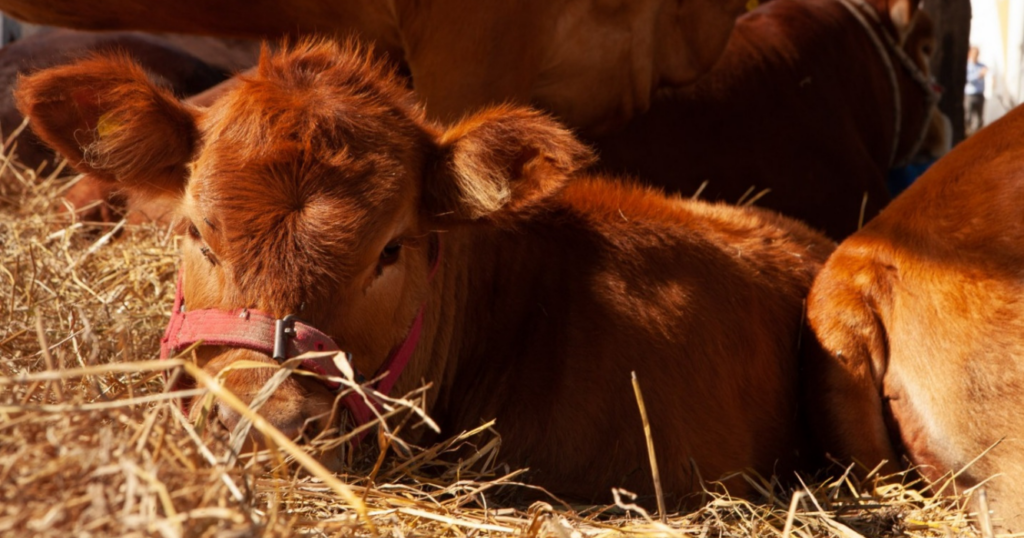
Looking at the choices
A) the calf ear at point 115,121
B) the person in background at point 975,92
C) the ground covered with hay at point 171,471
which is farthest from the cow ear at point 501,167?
the person in background at point 975,92

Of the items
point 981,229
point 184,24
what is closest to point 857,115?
point 981,229

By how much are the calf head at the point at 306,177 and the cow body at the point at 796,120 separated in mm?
2468

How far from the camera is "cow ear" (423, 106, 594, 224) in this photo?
2934 mm

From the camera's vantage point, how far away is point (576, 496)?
3158mm

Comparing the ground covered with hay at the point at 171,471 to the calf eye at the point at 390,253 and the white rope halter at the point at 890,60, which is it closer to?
the calf eye at the point at 390,253

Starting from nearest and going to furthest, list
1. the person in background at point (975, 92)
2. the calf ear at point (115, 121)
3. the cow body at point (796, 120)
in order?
the calf ear at point (115, 121) → the cow body at point (796, 120) → the person in background at point (975, 92)

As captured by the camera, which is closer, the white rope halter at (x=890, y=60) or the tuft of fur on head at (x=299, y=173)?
the tuft of fur on head at (x=299, y=173)

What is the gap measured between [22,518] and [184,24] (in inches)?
124

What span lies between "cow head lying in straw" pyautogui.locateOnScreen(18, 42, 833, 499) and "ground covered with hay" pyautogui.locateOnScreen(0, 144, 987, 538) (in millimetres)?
169

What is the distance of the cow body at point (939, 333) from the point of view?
10.7 feet

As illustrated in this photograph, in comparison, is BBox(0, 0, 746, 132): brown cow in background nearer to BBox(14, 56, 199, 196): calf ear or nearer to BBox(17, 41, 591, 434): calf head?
BBox(17, 41, 591, 434): calf head

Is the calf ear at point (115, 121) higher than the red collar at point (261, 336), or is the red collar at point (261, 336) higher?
the calf ear at point (115, 121)

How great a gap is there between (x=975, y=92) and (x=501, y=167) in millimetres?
10740

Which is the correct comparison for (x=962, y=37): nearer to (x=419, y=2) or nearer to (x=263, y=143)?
(x=419, y=2)
